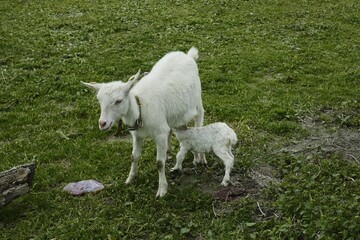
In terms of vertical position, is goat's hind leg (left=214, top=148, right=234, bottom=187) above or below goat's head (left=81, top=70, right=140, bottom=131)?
below

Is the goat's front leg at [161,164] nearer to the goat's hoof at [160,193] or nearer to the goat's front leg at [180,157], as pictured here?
the goat's hoof at [160,193]

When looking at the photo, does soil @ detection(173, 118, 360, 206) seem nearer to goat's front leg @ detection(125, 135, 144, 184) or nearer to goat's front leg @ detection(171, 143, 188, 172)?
goat's front leg @ detection(171, 143, 188, 172)

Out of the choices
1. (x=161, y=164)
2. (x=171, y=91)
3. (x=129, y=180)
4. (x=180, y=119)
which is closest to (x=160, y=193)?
(x=161, y=164)

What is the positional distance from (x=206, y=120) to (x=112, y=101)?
3.51 m

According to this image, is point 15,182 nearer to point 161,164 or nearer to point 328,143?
point 161,164

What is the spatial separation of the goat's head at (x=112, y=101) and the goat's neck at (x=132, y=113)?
6.4 inches

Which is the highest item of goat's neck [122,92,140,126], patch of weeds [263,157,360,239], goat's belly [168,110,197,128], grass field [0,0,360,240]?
goat's neck [122,92,140,126]

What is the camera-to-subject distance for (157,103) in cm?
720

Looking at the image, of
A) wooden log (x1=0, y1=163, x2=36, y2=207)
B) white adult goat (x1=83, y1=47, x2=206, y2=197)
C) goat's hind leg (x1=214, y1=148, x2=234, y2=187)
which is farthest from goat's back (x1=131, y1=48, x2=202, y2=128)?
wooden log (x1=0, y1=163, x2=36, y2=207)

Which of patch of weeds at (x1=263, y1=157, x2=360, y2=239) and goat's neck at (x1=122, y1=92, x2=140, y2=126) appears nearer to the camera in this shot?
patch of weeds at (x1=263, y1=157, x2=360, y2=239)

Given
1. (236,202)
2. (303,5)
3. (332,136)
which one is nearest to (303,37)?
(303,5)

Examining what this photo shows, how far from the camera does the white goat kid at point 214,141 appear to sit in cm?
733

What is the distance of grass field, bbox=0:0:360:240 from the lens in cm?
650

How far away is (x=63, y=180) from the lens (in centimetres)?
786
